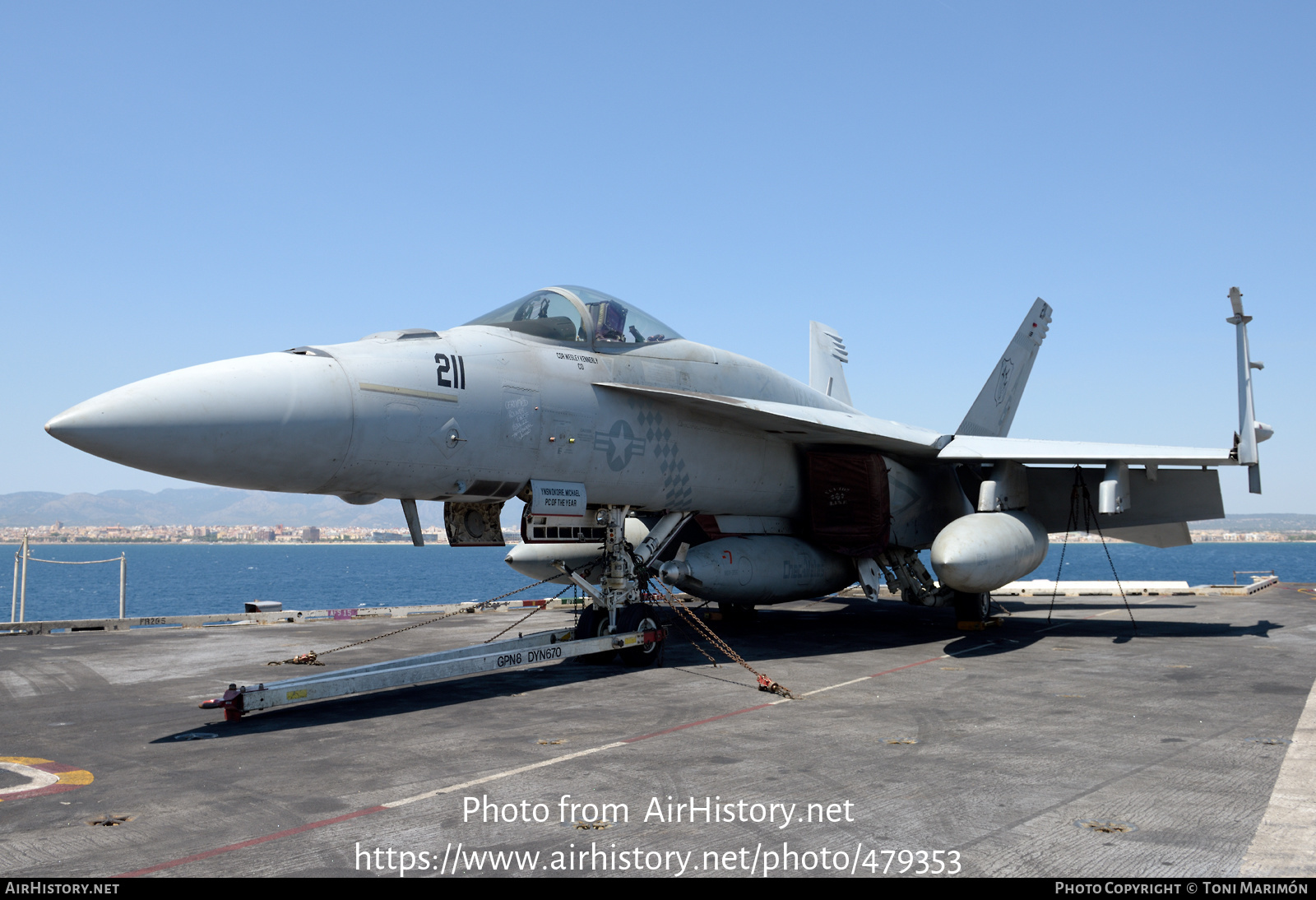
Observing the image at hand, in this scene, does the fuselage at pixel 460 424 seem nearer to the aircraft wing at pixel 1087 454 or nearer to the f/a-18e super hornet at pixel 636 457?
the f/a-18e super hornet at pixel 636 457

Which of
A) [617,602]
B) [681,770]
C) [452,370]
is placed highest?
[452,370]

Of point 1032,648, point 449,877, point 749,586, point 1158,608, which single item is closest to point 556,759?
point 449,877

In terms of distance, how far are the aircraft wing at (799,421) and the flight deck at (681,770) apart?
311 centimetres

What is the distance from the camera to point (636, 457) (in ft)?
34.2

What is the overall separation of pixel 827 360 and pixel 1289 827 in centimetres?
1683

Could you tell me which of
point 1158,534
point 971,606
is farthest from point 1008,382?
point 971,606

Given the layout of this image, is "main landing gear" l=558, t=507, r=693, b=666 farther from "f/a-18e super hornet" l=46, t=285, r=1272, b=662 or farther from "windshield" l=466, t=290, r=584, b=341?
"windshield" l=466, t=290, r=584, b=341

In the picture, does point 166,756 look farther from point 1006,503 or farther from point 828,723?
point 1006,503

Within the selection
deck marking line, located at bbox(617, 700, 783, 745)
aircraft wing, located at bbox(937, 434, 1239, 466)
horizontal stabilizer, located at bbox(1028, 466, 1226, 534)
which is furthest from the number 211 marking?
horizontal stabilizer, located at bbox(1028, 466, 1226, 534)

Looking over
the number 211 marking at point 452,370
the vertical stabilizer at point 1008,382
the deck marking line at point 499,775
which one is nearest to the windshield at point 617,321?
the number 211 marking at point 452,370

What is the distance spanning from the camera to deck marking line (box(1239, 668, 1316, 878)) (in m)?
3.87

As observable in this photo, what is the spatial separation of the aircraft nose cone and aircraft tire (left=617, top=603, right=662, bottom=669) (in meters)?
4.19

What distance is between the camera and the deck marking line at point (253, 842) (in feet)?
12.8

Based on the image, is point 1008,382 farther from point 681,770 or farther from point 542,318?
point 681,770
